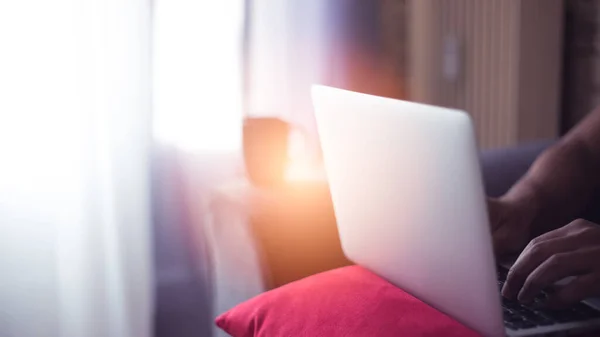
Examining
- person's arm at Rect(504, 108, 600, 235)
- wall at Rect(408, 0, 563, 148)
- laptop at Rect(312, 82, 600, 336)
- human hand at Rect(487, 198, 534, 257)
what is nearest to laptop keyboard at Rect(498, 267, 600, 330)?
laptop at Rect(312, 82, 600, 336)

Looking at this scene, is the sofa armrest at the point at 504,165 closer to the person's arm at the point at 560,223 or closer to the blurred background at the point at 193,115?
the person's arm at the point at 560,223

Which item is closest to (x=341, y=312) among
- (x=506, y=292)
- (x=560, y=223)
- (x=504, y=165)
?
(x=506, y=292)

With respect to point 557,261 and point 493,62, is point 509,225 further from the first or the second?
point 493,62

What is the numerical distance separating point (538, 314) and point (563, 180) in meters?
0.53

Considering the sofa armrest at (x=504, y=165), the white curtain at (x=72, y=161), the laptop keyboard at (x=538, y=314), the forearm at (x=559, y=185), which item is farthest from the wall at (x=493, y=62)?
the laptop keyboard at (x=538, y=314)

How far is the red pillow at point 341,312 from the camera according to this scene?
3.34 ft

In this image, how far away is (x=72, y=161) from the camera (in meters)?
1.85

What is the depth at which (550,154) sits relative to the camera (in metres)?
1.52

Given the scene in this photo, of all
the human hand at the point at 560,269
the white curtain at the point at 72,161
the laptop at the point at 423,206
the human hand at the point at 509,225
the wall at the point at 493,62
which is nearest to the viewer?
the laptop at the point at 423,206

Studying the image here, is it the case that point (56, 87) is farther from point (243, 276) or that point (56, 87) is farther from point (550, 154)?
point (550, 154)

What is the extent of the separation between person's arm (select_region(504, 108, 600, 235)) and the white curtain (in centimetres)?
89

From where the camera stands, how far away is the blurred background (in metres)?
1.82

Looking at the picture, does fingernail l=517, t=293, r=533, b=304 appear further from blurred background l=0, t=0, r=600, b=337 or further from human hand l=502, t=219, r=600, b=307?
blurred background l=0, t=0, r=600, b=337

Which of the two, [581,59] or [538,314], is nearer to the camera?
[538,314]
